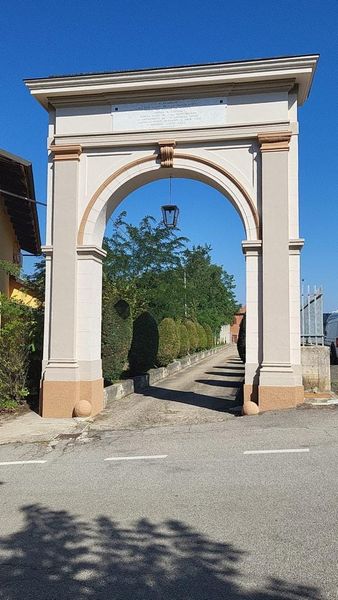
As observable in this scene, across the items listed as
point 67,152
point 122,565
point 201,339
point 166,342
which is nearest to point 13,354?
point 67,152

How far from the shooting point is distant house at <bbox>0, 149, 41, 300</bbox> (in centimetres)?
1401

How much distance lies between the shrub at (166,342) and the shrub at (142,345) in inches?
128

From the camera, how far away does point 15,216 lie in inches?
659

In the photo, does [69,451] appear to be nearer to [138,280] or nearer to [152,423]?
[152,423]

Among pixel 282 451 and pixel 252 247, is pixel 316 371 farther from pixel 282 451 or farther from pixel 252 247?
pixel 282 451

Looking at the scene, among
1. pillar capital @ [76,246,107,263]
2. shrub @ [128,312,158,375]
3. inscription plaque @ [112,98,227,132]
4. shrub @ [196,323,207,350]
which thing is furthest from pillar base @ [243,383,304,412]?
shrub @ [196,323,207,350]

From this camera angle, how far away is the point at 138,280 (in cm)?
2152

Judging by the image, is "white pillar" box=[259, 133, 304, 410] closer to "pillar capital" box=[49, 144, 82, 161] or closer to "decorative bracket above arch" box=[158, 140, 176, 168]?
"decorative bracket above arch" box=[158, 140, 176, 168]

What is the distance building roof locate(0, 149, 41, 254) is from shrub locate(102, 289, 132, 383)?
3.30 m

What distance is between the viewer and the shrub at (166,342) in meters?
21.4

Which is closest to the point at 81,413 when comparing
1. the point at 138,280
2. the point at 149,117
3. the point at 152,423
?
the point at 152,423

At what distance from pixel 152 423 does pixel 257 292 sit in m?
3.14

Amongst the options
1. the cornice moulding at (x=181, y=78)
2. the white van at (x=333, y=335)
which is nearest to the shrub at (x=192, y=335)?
the white van at (x=333, y=335)

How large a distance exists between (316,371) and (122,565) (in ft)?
26.6
